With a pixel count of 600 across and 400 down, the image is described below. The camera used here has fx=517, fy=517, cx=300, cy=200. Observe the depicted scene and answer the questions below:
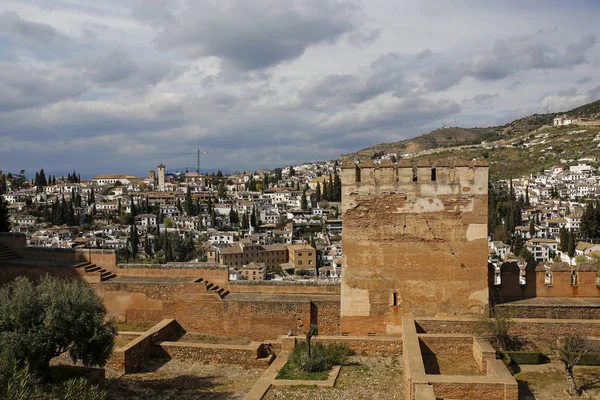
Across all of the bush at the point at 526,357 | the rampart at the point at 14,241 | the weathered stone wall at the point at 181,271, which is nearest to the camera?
the bush at the point at 526,357

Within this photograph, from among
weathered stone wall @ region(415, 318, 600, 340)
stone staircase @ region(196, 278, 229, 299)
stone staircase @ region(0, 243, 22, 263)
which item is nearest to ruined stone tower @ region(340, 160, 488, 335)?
weathered stone wall @ region(415, 318, 600, 340)

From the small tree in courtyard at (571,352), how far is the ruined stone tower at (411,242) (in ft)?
5.89

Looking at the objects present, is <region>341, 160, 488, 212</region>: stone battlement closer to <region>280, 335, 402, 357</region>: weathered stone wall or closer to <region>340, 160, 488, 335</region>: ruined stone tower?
<region>340, 160, 488, 335</region>: ruined stone tower

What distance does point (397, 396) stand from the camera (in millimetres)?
9055

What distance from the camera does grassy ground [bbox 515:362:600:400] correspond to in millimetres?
8812

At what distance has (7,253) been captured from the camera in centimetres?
1678

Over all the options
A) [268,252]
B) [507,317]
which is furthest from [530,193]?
[507,317]

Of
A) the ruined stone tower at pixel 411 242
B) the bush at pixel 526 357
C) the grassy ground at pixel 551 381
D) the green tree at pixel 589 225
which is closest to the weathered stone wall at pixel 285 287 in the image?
the ruined stone tower at pixel 411 242

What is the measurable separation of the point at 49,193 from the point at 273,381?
136 meters

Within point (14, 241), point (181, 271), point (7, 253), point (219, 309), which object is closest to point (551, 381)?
point (219, 309)

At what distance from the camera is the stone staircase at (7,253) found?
54.0 ft

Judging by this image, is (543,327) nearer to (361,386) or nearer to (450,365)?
(450,365)

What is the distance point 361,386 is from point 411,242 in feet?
11.9

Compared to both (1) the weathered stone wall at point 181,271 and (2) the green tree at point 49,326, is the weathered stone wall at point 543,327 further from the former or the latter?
(2) the green tree at point 49,326
